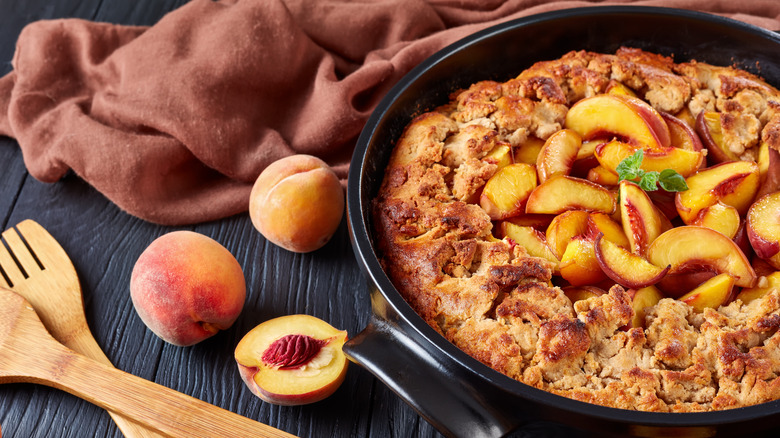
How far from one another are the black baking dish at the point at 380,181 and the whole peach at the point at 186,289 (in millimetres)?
462

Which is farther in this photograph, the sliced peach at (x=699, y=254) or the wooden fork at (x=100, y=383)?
the wooden fork at (x=100, y=383)

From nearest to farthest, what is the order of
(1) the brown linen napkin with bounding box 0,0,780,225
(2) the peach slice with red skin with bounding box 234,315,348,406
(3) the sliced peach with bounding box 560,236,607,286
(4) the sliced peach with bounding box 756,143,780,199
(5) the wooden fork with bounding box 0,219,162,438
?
(3) the sliced peach with bounding box 560,236,607,286, (4) the sliced peach with bounding box 756,143,780,199, (2) the peach slice with red skin with bounding box 234,315,348,406, (5) the wooden fork with bounding box 0,219,162,438, (1) the brown linen napkin with bounding box 0,0,780,225

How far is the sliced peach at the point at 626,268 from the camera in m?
1.50

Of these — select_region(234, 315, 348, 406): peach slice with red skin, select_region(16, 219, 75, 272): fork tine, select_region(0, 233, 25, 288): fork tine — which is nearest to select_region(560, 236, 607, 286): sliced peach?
select_region(234, 315, 348, 406): peach slice with red skin

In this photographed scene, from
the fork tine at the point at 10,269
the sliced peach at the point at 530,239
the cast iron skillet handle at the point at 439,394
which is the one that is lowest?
the fork tine at the point at 10,269

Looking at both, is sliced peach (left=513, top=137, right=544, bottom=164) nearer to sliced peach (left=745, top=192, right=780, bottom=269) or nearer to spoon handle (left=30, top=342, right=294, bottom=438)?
sliced peach (left=745, top=192, right=780, bottom=269)

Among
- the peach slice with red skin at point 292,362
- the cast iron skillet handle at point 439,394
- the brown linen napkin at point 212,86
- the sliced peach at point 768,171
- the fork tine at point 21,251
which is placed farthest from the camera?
the brown linen napkin at point 212,86

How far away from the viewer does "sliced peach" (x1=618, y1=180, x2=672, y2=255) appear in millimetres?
1563

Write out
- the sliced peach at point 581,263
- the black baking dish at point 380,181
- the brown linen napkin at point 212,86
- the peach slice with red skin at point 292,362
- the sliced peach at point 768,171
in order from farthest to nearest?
1. the brown linen napkin at point 212,86
2. the peach slice with red skin at point 292,362
3. the sliced peach at point 768,171
4. the sliced peach at point 581,263
5. the black baking dish at point 380,181

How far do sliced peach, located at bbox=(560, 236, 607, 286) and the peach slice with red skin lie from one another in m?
0.63

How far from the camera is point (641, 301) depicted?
151 cm

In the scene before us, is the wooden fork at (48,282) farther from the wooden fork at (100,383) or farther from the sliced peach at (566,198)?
the sliced peach at (566,198)

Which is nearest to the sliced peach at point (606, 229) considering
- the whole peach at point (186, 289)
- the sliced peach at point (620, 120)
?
the sliced peach at point (620, 120)

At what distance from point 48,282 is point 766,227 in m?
1.94
